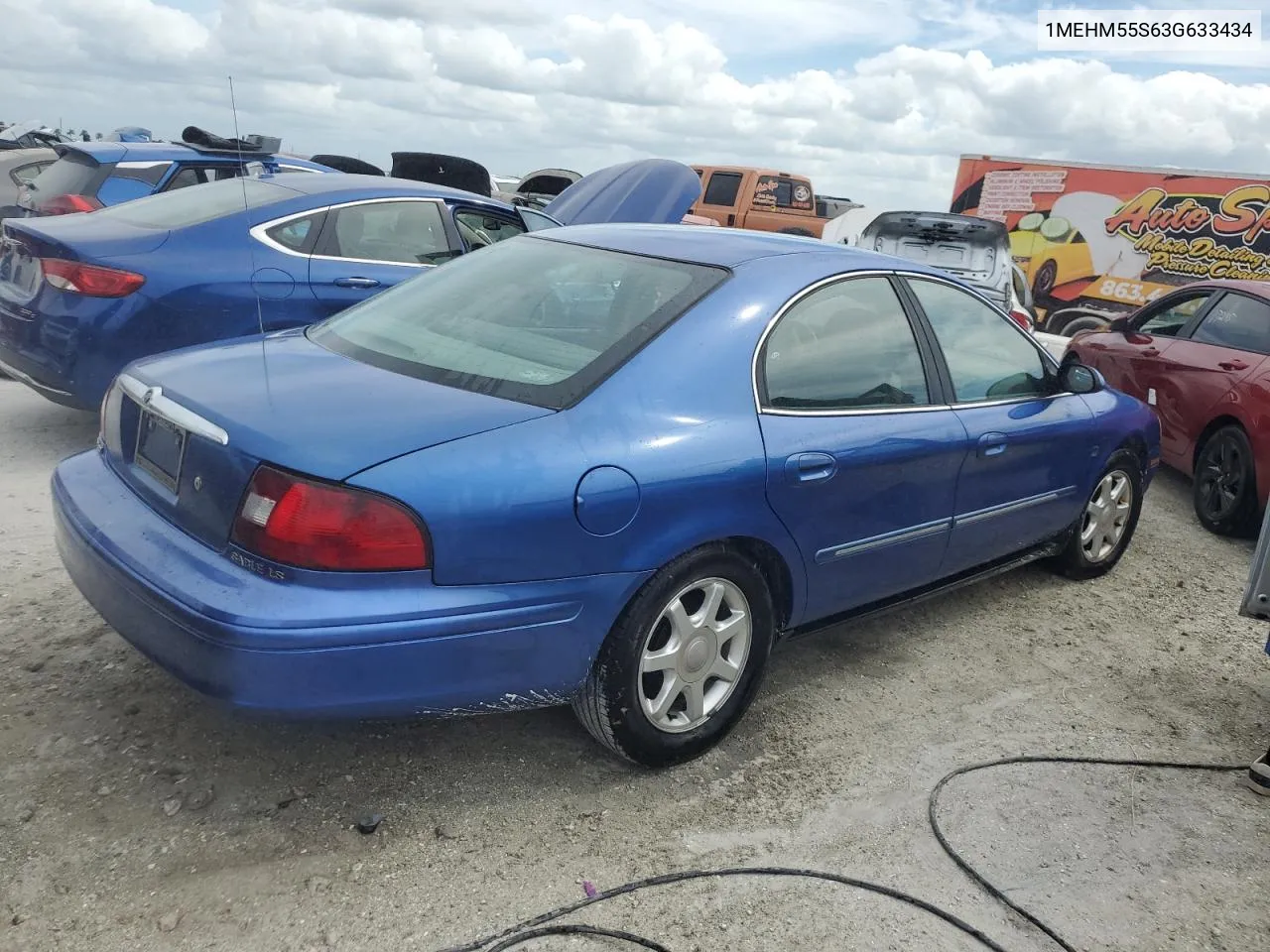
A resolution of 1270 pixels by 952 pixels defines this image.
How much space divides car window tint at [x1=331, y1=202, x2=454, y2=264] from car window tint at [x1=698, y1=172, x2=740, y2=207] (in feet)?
38.4

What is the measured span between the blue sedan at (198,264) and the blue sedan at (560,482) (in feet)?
6.17

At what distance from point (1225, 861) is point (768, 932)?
140 cm

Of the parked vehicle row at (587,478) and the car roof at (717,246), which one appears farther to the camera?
the car roof at (717,246)

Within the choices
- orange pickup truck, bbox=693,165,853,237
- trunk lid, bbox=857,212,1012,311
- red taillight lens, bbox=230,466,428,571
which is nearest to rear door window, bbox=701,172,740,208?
orange pickup truck, bbox=693,165,853,237

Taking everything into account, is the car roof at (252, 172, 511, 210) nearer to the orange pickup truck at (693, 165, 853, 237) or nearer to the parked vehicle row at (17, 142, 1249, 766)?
the parked vehicle row at (17, 142, 1249, 766)

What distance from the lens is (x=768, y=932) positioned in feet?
7.78

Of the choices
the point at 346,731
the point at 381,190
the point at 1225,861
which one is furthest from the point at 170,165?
the point at 1225,861

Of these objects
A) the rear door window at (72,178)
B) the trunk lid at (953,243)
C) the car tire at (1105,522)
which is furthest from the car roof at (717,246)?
the trunk lid at (953,243)

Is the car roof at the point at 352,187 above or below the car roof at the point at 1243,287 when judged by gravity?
below

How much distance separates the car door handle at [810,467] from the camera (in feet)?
9.84

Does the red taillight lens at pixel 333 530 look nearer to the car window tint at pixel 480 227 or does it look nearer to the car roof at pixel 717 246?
the car roof at pixel 717 246

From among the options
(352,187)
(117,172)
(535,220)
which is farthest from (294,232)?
(117,172)

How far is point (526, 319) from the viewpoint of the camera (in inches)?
124

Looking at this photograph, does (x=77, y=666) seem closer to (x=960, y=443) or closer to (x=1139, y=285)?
(x=960, y=443)
